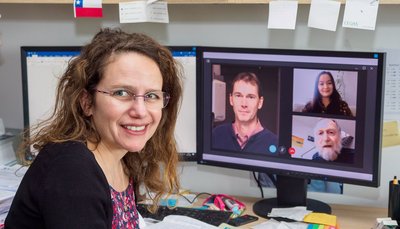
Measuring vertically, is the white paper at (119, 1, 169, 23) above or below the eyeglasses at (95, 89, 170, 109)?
above

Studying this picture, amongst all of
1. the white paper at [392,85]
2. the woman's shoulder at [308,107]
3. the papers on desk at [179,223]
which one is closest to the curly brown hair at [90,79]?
the papers on desk at [179,223]

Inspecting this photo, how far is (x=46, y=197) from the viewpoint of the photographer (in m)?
1.13

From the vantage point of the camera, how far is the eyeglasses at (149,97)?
4.21 ft

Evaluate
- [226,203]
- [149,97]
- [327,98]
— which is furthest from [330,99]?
[149,97]

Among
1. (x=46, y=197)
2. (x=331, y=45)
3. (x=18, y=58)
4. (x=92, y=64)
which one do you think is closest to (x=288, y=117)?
(x=331, y=45)

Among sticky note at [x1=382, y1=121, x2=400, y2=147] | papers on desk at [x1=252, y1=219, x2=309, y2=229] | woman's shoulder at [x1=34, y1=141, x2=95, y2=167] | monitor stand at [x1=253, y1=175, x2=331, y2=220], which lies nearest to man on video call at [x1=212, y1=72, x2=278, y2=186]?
monitor stand at [x1=253, y1=175, x2=331, y2=220]

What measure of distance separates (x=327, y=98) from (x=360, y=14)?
26cm

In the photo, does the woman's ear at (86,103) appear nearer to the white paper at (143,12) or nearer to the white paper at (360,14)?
the white paper at (143,12)

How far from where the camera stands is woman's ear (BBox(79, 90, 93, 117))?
1.32 metres

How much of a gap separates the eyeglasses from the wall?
Answer: 56 cm

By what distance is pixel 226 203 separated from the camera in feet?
6.01

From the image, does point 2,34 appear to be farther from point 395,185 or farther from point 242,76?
point 395,185

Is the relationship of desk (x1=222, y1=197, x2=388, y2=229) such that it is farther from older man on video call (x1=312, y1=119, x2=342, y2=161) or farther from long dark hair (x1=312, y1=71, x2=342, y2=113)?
long dark hair (x1=312, y1=71, x2=342, y2=113)

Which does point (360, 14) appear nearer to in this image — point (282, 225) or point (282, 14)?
point (282, 14)
